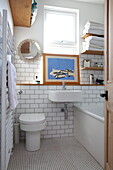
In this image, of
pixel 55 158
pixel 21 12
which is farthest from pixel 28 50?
pixel 55 158

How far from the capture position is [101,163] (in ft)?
6.14

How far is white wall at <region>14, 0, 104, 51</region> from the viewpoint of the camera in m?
2.97

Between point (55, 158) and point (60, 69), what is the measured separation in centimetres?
172

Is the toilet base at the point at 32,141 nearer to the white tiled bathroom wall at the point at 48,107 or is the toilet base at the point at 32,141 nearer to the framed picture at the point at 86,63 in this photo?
the white tiled bathroom wall at the point at 48,107

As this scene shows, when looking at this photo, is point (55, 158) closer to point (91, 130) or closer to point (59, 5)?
point (91, 130)

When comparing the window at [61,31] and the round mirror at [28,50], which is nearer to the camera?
the round mirror at [28,50]

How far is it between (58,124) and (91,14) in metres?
2.57

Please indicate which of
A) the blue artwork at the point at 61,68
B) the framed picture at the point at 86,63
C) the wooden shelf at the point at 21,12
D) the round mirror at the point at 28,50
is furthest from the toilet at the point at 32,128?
the wooden shelf at the point at 21,12

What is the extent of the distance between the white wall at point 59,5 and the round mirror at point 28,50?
0.10 meters

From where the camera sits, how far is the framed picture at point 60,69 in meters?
2.99

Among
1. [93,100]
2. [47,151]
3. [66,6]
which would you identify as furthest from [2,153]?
[66,6]

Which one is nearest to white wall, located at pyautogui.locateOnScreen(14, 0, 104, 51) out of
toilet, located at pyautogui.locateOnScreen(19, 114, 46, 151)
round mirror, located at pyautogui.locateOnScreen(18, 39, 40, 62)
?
round mirror, located at pyautogui.locateOnScreen(18, 39, 40, 62)

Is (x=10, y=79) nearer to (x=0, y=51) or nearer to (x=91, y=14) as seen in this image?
(x=0, y=51)

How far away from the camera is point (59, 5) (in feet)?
10.2
